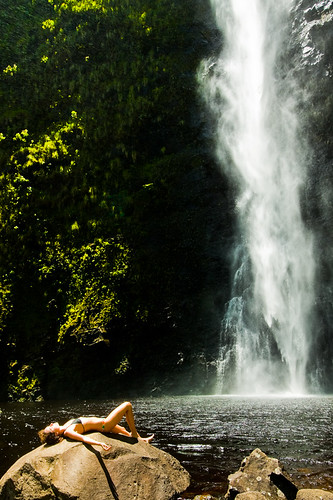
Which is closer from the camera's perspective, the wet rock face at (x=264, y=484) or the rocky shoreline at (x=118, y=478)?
the rocky shoreline at (x=118, y=478)

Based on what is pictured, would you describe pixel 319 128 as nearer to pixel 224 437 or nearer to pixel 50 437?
pixel 224 437

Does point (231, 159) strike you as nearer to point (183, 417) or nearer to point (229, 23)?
point (229, 23)

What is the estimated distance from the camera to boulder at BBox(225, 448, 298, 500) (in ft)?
17.2

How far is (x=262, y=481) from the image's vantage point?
541 cm

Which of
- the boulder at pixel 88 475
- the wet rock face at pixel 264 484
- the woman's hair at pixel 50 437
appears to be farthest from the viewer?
the woman's hair at pixel 50 437

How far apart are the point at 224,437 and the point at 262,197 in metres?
21.1

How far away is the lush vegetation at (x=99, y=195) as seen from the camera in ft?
72.4

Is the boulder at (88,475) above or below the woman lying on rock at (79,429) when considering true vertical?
below

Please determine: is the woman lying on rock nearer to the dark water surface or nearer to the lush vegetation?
the dark water surface

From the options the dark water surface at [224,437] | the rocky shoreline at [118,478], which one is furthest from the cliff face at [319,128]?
the rocky shoreline at [118,478]

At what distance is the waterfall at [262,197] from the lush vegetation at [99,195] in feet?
6.72

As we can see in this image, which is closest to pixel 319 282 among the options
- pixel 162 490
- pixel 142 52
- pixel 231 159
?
pixel 231 159

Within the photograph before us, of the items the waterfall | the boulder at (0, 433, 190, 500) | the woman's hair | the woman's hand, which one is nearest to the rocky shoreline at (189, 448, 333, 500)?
the boulder at (0, 433, 190, 500)

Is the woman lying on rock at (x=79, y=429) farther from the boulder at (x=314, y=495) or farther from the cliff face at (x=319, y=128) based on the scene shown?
the cliff face at (x=319, y=128)
